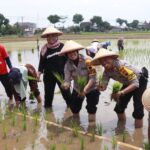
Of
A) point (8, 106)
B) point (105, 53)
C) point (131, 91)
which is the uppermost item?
point (105, 53)

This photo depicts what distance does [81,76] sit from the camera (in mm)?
5805

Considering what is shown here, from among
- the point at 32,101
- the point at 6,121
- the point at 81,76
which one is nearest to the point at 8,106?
the point at 32,101

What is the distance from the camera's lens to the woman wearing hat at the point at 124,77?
17.2 feet

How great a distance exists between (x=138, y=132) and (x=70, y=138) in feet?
3.13

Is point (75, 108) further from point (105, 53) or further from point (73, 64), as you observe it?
point (105, 53)

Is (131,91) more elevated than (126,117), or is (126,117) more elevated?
(131,91)

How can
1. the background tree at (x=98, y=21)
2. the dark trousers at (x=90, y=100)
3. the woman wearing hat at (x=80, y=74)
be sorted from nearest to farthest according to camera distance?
the woman wearing hat at (x=80, y=74), the dark trousers at (x=90, y=100), the background tree at (x=98, y=21)

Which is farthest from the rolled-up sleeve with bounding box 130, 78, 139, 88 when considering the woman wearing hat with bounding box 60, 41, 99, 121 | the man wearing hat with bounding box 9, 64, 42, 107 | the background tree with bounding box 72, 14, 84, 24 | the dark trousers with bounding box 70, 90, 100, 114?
the background tree with bounding box 72, 14, 84, 24

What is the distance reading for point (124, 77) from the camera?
536cm

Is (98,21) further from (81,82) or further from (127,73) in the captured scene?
(127,73)

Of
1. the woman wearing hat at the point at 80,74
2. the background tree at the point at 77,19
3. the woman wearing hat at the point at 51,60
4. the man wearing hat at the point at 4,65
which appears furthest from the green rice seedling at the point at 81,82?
the background tree at the point at 77,19

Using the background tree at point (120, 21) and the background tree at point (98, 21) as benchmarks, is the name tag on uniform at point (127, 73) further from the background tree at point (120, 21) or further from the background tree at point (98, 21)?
the background tree at point (120, 21)

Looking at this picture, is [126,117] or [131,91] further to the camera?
[126,117]

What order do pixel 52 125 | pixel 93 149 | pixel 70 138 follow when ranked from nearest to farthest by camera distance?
pixel 93 149
pixel 70 138
pixel 52 125
